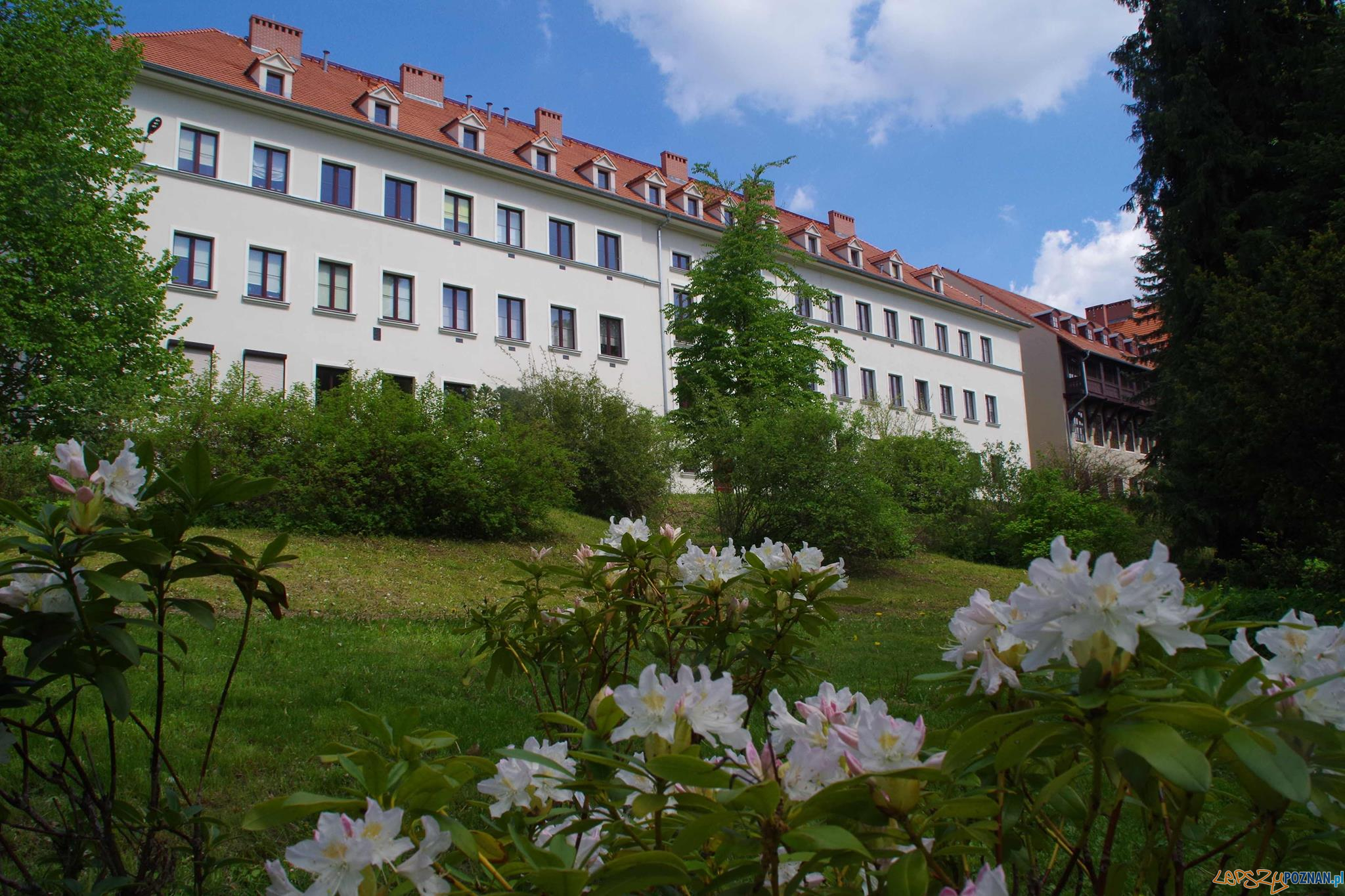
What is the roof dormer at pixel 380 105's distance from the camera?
24.0 metres

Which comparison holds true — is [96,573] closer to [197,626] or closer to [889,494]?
[197,626]

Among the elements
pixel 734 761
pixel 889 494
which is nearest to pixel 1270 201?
pixel 889 494

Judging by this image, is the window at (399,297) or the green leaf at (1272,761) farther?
the window at (399,297)

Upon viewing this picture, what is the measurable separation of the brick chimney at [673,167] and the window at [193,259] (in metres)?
17.4

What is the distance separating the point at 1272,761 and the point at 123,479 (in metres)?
Answer: 1.73

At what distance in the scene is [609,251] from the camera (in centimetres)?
2808

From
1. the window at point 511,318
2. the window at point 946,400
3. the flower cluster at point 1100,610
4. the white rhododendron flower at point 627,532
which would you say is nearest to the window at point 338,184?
the window at point 511,318

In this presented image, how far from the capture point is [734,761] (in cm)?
101

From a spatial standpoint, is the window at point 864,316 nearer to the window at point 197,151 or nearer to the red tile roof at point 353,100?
the red tile roof at point 353,100

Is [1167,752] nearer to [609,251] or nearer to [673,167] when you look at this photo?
[609,251]

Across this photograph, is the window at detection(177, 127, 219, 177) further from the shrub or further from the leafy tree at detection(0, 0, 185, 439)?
the shrub

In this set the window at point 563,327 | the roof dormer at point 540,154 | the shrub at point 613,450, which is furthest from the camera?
the roof dormer at point 540,154

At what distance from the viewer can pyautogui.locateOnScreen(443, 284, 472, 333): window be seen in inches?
952

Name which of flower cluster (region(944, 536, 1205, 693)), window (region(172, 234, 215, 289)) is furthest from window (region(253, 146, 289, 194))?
flower cluster (region(944, 536, 1205, 693))
